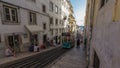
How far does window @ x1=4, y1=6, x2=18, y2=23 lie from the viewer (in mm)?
8836

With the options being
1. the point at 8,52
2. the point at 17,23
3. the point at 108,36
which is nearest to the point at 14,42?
the point at 8,52

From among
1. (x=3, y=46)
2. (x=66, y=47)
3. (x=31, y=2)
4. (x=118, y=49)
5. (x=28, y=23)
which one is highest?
(x=31, y=2)

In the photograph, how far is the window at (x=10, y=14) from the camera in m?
8.84

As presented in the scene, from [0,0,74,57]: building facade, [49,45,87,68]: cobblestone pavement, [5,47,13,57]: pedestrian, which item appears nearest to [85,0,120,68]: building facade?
[49,45,87,68]: cobblestone pavement

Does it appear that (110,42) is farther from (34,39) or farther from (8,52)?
(34,39)

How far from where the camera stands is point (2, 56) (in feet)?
27.0

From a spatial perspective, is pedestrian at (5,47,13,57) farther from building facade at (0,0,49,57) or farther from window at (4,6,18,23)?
window at (4,6,18,23)

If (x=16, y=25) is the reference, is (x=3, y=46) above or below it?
below

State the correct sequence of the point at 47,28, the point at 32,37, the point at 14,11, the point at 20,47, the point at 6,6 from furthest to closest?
1. the point at 47,28
2. the point at 32,37
3. the point at 20,47
4. the point at 14,11
5. the point at 6,6

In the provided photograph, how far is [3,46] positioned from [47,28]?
407 inches

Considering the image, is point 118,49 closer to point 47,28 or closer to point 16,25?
point 16,25

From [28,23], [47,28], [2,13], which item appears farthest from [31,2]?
[47,28]

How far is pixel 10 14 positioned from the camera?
30.3 ft

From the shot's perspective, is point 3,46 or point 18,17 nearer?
point 3,46
